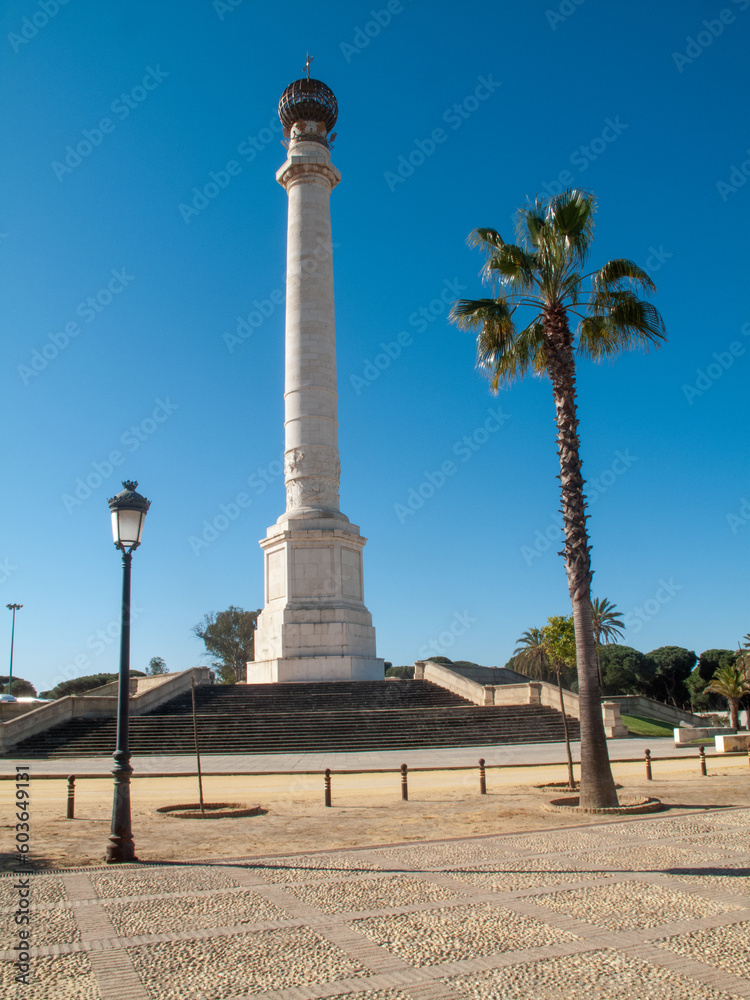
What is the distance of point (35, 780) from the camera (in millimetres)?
18969

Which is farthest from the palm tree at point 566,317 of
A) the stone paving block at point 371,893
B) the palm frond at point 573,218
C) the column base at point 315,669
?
the column base at point 315,669

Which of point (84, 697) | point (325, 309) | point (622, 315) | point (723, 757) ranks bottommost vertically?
point (723, 757)

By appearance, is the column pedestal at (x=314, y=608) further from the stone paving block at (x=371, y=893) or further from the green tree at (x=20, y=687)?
the green tree at (x=20, y=687)

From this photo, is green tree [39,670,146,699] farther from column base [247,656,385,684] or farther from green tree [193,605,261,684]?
column base [247,656,385,684]

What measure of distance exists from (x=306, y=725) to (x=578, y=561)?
640 inches

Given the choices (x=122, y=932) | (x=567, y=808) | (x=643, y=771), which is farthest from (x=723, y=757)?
(x=122, y=932)

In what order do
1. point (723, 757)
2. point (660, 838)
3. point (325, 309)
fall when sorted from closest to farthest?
1. point (660, 838)
2. point (723, 757)
3. point (325, 309)

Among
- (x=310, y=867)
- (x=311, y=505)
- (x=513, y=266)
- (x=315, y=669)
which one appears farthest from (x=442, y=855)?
(x=311, y=505)

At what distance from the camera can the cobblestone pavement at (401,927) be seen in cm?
491

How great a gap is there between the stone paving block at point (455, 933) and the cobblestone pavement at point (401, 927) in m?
0.02

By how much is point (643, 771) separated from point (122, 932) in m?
15.8

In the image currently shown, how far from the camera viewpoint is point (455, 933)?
5.91 meters

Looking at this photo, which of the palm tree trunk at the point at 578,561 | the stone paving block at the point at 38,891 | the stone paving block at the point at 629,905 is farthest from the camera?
the palm tree trunk at the point at 578,561

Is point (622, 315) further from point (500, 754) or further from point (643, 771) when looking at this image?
point (500, 754)
